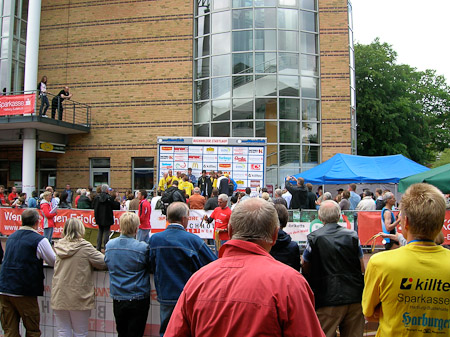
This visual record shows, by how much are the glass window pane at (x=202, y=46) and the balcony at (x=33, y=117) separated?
20.5ft

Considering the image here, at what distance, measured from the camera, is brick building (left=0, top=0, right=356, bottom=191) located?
58.5 ft

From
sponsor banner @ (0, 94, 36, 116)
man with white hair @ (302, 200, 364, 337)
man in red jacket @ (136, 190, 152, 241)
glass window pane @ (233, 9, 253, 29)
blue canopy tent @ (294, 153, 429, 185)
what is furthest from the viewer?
glass window pane @ (233, 9, 253, 29)

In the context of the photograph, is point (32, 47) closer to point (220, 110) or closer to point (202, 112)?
point (202, 112)

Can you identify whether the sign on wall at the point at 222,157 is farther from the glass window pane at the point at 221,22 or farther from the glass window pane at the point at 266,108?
the glass window pane at the point at 221,22

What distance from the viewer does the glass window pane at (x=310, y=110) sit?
18.0 meters

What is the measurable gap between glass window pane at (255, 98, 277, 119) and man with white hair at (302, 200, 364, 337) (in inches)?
566

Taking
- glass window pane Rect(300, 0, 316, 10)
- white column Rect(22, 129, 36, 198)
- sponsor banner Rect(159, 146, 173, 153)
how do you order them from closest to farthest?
1. sponsor banner Rect(159, 146, 173, 153)
2. white column Rect(22, 129, 36, 198)
3. glass window pane Rect(300, 0, 316, 10)

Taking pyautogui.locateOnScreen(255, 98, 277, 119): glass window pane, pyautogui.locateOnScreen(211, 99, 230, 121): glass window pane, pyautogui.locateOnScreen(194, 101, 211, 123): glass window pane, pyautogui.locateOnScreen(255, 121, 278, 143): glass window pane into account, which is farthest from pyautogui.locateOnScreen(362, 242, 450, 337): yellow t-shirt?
pyautogui.locateOnScreen(194, 101, 211, 123): glass window pane

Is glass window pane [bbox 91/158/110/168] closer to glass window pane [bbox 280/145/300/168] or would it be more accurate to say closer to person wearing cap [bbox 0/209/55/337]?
glass window pane [bbox 280/145/300/168]

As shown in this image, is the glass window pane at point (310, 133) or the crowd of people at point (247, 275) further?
the glass window pane at point (310, 133)

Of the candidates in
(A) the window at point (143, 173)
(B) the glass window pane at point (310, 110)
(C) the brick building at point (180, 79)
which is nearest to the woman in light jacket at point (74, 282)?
(C) the brick building at point (180, 79)

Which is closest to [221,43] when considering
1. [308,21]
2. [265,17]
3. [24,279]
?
[265,17]

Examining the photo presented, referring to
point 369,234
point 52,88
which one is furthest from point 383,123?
point 52,88

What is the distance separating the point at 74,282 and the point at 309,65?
1618 centimetres
